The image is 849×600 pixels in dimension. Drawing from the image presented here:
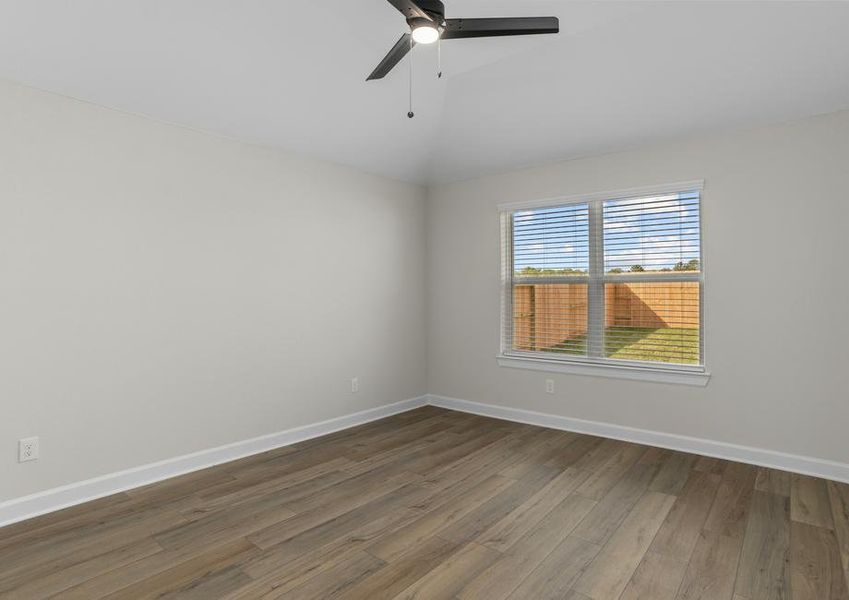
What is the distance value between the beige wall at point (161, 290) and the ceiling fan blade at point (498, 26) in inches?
82.0

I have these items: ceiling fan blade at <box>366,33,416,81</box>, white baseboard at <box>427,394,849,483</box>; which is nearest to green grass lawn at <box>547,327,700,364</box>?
white baseboard at <box>427,394,849,483</box>

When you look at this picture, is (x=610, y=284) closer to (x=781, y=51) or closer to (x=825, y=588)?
(x=781, y=51)

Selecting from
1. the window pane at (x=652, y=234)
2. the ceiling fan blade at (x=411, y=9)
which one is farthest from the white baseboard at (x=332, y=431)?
the ceiling fan blade at (x=411, y=9)

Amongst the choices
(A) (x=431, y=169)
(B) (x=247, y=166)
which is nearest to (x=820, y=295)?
(A) (x=431, y=169)

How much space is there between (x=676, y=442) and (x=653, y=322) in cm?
97

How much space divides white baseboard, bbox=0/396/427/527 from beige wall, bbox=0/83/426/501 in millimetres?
58

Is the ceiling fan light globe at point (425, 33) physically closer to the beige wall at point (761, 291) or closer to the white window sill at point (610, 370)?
the beige wall at point (761, 291)

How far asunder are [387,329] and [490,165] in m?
1.94

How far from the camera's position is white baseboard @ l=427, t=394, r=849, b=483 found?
319cm

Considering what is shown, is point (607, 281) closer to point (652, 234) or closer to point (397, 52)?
point (652, 234)

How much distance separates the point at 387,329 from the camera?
4.83 metres

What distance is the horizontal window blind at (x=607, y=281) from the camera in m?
3.76

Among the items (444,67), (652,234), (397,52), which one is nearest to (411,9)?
(397,52)

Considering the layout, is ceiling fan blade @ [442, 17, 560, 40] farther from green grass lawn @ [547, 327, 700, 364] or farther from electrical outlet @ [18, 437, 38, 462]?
electrical outlet @ [18, 437, 38, 462]
